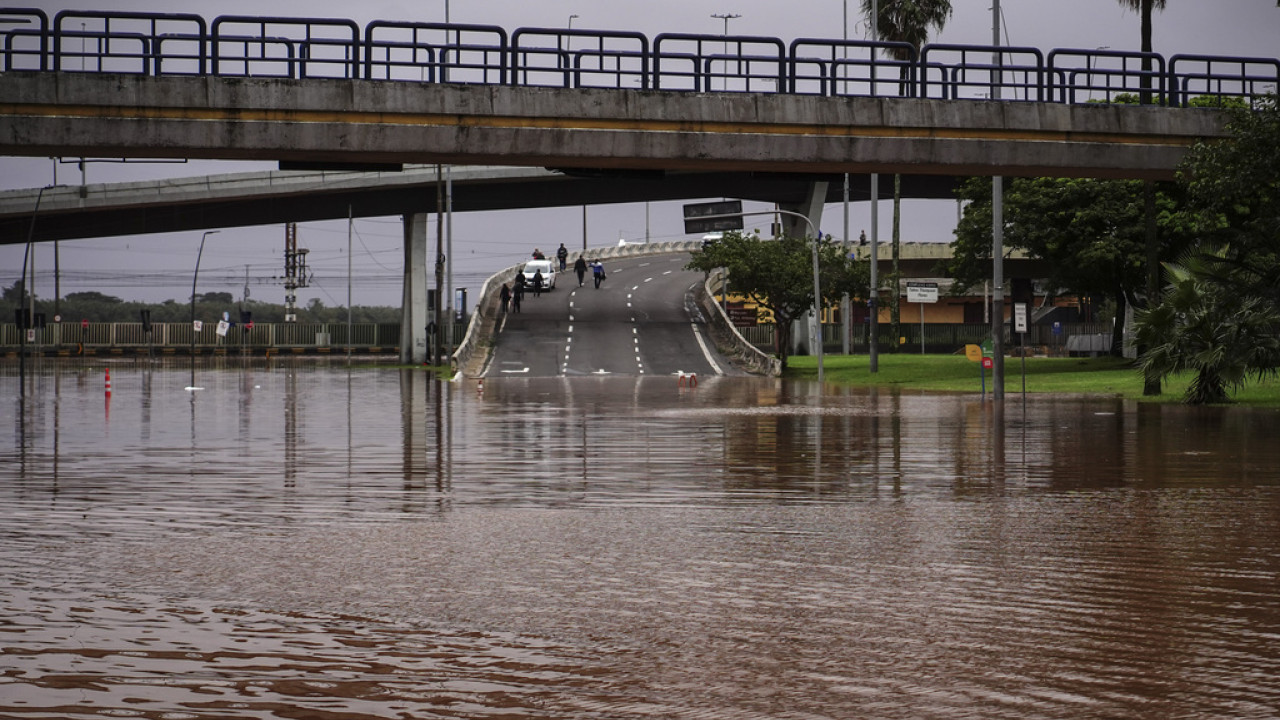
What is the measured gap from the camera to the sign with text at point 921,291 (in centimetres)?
6600

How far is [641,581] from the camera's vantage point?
348 inches

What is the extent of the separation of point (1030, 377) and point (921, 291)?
69.4 ft

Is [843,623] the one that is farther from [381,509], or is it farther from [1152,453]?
[1152,453]

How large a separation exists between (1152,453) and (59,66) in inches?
789

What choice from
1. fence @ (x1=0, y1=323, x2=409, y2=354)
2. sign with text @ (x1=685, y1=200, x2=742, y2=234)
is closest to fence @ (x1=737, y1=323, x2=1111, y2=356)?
fence @ (x1=0, y1=323, x2=409, y2=354)

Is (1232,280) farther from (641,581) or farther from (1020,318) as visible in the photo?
(641,581)

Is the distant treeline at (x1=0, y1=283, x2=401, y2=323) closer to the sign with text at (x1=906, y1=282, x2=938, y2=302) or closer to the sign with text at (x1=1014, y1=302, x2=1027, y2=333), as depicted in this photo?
the sign with text at (x1=906, y1=282, x2=938, y2=302)

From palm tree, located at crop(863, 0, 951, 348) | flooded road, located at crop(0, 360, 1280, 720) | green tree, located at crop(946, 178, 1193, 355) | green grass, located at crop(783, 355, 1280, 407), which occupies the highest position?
palm tree, located at crop(863, 0, 951, 348)

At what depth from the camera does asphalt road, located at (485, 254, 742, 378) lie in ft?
193

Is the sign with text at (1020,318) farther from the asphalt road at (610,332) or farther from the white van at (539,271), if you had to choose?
the white van at (539,271)

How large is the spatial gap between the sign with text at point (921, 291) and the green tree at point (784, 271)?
2192 millimetres

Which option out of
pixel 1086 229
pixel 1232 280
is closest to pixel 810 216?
pixel 1086 229

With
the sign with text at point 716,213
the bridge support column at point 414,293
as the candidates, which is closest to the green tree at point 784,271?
the sign with text at point 716,213

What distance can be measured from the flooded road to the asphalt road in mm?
37252
